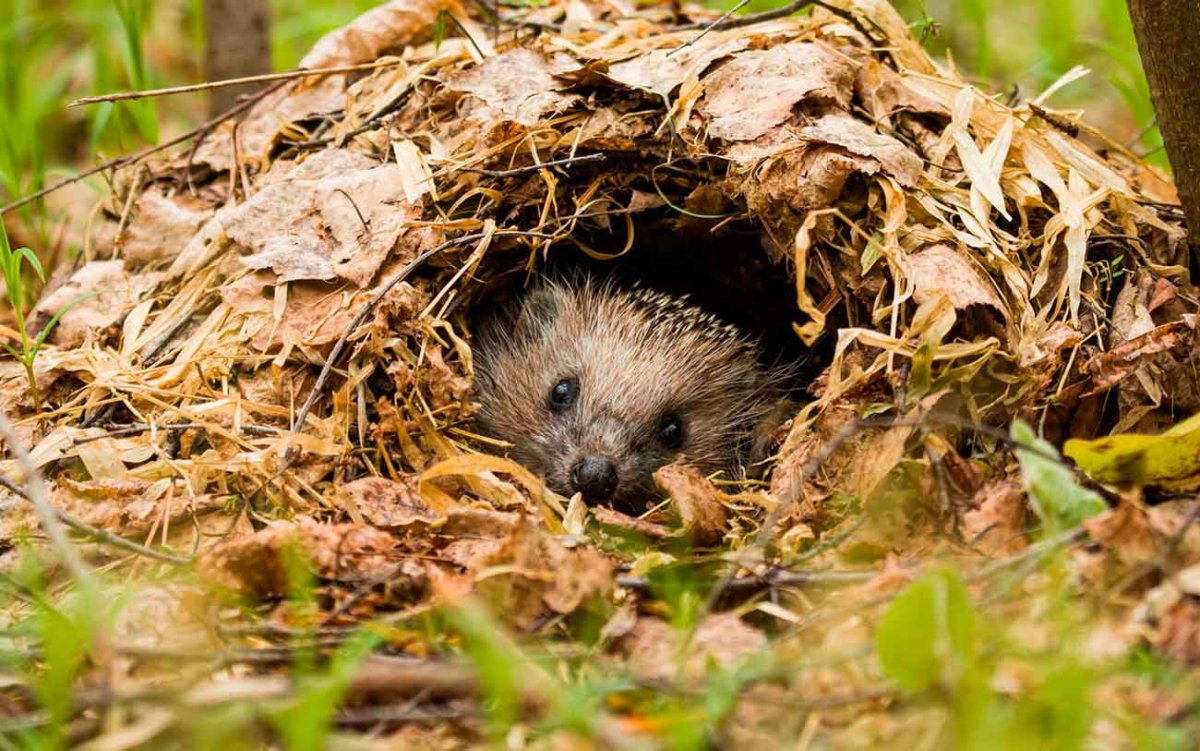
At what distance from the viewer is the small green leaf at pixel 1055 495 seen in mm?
2727

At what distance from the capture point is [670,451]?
186 inches

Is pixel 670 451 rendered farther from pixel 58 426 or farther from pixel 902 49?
pixel 58 426

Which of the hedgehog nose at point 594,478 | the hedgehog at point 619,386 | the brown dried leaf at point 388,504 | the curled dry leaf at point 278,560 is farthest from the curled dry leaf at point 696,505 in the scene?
the curled dry leaf at point 278,560

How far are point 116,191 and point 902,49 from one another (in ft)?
9.95

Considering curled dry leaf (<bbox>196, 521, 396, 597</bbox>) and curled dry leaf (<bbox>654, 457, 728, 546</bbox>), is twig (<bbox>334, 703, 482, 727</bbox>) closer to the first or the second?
curled dry leaf (<bbox>196, 521, 396, 597</bbox>)

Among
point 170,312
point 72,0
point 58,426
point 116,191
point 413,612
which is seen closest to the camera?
point 413,612

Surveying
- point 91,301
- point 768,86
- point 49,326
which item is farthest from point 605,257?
point 49,326

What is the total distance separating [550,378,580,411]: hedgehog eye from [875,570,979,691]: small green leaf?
257cm

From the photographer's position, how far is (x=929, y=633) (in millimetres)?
2174

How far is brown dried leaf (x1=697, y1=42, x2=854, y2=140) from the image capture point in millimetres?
4074

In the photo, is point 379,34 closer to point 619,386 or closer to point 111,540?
point 619,386

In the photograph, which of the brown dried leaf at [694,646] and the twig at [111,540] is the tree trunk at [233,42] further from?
the brown dried leaf at [694,646]

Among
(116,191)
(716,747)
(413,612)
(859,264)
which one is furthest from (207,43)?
(716,747)

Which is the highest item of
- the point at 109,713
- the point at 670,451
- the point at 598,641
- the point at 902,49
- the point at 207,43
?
the point at 207,43
